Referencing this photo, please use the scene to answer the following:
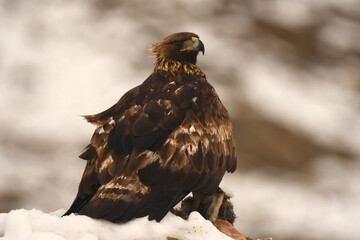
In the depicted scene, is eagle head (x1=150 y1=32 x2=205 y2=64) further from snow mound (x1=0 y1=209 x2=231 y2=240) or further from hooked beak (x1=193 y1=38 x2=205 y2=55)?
snow mound (x1=0 y1=209 x2=231 y2=240)

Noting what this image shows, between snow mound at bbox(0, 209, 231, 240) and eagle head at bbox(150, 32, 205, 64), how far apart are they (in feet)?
7.65

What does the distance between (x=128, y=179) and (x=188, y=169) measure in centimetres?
64

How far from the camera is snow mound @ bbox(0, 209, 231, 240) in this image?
490 centimetres

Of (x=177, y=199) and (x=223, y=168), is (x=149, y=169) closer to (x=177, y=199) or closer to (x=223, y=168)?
(x=177, y=199)

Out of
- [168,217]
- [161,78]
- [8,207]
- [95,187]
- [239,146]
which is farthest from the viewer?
[239,146]

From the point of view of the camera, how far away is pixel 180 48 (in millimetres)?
7133

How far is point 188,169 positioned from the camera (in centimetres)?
578

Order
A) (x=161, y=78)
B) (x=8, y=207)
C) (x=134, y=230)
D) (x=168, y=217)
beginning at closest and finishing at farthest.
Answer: (x=134, y=230)
(x=168, y=217)
(x=161, y=78)
(x=8, y=207)

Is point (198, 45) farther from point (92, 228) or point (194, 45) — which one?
point (92, 228)

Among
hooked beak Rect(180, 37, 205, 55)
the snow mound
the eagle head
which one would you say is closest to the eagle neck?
the eagle head

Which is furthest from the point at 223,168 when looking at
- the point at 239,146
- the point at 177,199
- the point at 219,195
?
the point at 239,146

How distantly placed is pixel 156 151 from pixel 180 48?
6.09 feet

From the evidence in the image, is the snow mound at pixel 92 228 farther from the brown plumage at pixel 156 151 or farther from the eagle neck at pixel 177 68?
the eagle neck at pixel 177 68

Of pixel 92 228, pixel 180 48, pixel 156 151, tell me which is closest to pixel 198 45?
pixel 180 48
